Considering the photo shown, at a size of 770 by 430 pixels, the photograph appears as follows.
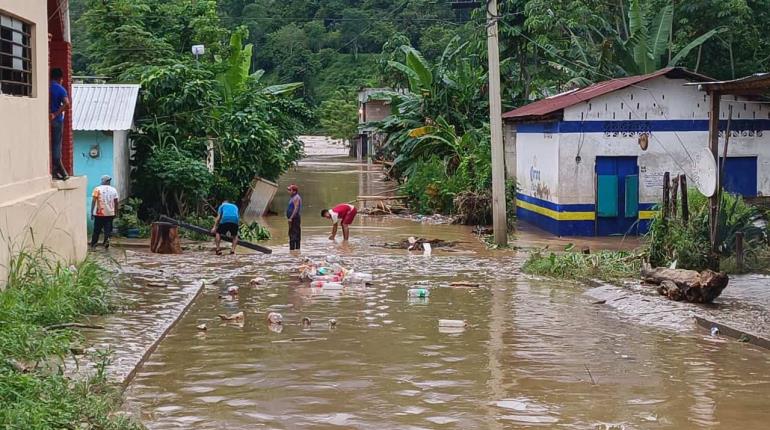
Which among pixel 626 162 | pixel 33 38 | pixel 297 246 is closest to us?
pixel 33 38

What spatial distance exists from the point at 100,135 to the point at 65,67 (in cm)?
740

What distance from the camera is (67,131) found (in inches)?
685

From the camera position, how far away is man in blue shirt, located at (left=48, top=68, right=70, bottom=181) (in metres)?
15.7

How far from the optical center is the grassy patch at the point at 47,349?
23.7 feet

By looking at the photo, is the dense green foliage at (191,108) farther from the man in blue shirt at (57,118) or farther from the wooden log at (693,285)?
the wooden log at (693,285)

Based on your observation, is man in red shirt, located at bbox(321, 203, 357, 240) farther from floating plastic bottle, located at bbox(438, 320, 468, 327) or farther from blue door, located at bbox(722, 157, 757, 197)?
floating plastic bottle, located at bbox(438, 320, 468, 327)

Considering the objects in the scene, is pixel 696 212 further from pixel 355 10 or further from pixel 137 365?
pixel 355 10

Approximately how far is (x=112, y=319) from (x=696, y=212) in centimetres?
1020

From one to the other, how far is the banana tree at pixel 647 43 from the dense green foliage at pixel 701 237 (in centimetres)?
1260

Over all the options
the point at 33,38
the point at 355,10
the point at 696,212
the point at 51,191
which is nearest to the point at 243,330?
the point at 51,191

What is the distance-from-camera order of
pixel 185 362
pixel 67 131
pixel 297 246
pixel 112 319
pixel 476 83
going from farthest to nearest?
1. pixel 476 83
2. pixel 297 246
3. pixel 67 131
4. pixel 112 319
5. pixel 185 362

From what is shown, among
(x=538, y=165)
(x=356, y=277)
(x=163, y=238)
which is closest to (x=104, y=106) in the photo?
(x=163, y=238)

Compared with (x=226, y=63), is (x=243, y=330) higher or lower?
lower

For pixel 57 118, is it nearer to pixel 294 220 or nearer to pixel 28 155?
pixel 28 155
